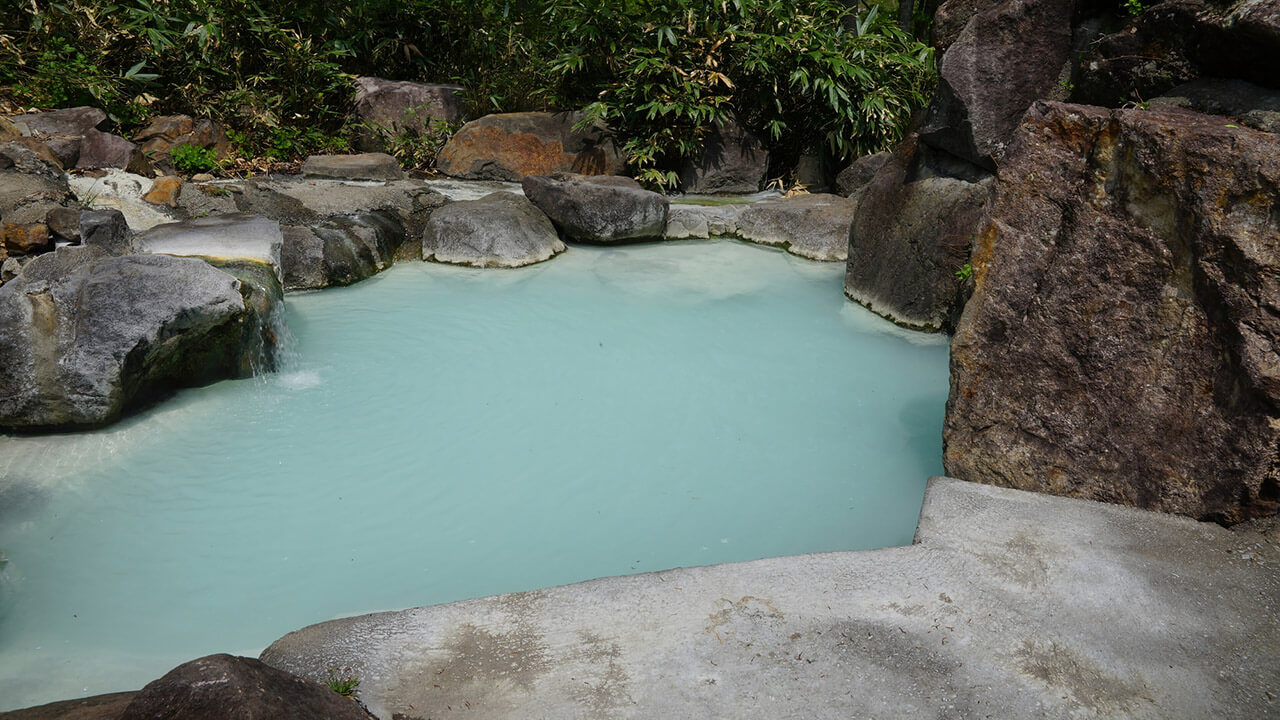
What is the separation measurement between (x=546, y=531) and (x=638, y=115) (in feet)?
21.0

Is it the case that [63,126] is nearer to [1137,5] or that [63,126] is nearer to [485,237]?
[485,237]

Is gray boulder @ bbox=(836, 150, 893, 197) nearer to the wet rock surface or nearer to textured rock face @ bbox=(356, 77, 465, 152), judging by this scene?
textured rock face @ bbox=(356, 77, 465, 152)

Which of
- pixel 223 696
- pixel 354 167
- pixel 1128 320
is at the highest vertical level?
pixel 354 167

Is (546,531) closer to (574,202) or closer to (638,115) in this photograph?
(574,202)

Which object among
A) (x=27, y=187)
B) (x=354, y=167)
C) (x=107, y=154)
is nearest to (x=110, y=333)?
(x=27, y=187)

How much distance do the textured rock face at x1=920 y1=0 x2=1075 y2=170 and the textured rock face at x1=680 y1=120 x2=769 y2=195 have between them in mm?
3894

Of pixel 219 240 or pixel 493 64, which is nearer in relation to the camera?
pixel 219 240

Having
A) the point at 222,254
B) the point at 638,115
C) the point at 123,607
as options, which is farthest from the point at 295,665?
the point at 638,115

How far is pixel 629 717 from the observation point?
5.90ft

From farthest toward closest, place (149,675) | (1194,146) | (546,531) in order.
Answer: (546,531)
(1194,146)
(149,675)

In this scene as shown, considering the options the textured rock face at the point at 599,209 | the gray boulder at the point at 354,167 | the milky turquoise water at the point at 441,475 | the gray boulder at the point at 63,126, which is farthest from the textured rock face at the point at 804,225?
the gray boulder at the point at 63,126

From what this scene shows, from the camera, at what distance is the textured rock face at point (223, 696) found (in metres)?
1.53

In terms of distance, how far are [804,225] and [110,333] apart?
511 centimetres

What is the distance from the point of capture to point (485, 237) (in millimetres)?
Result: 6438
